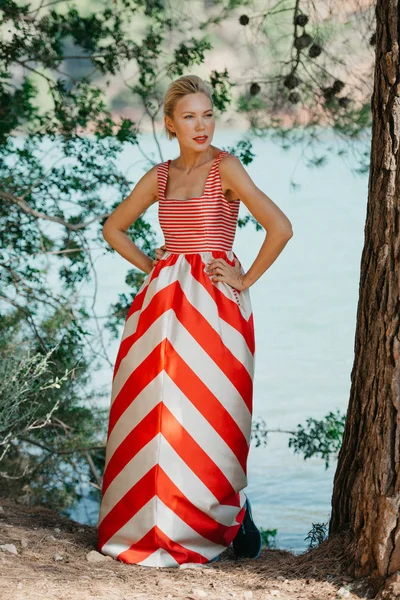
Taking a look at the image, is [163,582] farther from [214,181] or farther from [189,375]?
[214,181]

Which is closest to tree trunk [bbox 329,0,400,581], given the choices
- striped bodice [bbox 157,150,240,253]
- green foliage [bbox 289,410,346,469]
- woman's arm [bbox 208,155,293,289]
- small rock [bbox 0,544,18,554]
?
woman's arm [bbox 208,155,293,289]

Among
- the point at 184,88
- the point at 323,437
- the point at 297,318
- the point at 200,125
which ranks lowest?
the point at 323,437

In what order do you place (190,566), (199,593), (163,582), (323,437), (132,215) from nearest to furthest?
(199,593), (163,582), (190,566), (132,215), (323,437)

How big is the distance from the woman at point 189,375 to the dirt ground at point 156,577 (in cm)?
12

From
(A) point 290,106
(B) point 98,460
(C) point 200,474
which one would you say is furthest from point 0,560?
(A) point 290,106

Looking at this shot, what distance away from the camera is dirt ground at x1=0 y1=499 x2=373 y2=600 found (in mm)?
2865

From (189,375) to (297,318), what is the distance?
980 centimetres

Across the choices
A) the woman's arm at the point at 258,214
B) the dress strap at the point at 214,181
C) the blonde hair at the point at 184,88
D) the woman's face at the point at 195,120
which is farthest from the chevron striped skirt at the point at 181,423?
the blonde hair at the point at 184,88

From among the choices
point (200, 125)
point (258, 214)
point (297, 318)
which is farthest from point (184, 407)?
point (297, 318)

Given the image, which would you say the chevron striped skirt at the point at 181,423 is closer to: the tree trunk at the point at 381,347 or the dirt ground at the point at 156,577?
the dirt ground at the point at 156,577

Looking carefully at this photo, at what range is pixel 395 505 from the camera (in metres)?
2.80

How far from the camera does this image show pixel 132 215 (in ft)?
12.1

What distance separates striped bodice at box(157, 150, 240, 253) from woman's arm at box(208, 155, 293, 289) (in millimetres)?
53

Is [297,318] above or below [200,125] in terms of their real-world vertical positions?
above
